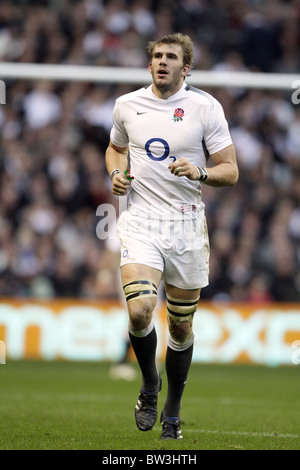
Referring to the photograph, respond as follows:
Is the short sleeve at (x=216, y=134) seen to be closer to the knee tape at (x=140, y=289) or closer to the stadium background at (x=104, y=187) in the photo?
the knee tape at (x=140, y=289)

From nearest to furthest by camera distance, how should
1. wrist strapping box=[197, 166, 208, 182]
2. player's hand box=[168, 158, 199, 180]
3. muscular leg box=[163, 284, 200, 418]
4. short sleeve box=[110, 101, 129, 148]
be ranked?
1. player's hand box=[168, 158, 199, 180]
2. wrist strapping box=[197, 166, 208, 182]
3. muscular leg box=[163, 284, 200, 418]
4. short sleeve box=[110, 101, 129, 148]

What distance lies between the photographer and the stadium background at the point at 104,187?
14016mm

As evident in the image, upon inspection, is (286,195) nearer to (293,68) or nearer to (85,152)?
(293,68)

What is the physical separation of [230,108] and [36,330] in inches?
217

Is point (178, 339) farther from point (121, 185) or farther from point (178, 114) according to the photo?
point (178, 114)

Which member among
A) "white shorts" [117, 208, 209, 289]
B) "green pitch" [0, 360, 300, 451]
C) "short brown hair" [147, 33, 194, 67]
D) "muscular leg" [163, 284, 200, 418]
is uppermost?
"short brown hair" [147, 33, 194, 67]

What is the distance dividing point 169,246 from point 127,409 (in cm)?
272

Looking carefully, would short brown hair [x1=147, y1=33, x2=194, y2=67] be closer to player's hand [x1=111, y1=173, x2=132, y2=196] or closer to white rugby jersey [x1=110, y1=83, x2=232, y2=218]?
white rugby jersey [x1=110, y1=83, x2=232, y2=218]

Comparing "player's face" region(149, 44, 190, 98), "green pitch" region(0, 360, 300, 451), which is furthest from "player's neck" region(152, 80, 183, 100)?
"green pitch" region(0, 360, 300, 451)

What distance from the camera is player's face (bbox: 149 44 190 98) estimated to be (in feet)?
20.6

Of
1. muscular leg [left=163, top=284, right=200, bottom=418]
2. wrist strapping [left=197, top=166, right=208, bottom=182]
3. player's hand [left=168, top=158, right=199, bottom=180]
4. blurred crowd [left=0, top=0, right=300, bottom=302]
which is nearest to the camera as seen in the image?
player's hand [left=168, top=158, right=199, bottom=180]

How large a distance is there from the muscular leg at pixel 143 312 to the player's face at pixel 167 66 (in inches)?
51.5

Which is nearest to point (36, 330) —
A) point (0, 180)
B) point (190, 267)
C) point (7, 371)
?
point (7, 371)

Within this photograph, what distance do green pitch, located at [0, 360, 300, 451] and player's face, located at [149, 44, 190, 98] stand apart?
2.50 m
